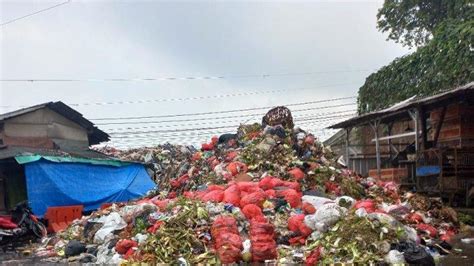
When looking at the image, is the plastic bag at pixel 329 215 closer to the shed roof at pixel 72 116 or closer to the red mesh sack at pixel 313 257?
the red mesh sack at pixel 313 257

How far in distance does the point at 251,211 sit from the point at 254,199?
57cm

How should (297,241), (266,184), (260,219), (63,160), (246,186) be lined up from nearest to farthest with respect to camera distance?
(297,241) → (260,219) → (246,186) → (266,184) → (63,160)

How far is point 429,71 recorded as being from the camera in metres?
22.7

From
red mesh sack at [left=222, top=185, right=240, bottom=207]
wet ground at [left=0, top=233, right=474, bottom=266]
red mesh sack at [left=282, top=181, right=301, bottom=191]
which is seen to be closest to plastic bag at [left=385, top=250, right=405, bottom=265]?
wet ground at [left=0, top=233, right=474, bottom=266]

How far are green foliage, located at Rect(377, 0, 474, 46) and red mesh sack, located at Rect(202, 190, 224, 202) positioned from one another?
2077 centimetres

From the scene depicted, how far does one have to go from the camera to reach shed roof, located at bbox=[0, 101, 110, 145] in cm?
1744

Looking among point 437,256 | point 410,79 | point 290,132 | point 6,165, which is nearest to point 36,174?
point 6,165

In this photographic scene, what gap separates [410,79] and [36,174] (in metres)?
18.4

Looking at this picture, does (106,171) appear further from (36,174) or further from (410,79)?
(410,79)

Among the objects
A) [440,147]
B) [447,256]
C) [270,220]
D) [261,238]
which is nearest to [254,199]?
[270,220]

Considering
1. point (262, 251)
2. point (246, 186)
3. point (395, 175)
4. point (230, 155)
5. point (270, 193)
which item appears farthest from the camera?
point (395, 175)

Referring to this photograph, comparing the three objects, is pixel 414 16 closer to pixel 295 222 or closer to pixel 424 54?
pixel 424 54

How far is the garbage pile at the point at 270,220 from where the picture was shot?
24.0ft

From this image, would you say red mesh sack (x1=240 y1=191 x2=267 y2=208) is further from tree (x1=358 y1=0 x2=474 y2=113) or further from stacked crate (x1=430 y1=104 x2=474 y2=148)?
tree (x1=358 y1=0 x2=474 y2=113)
